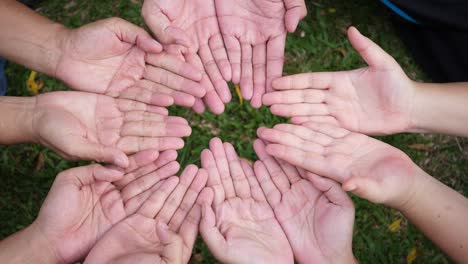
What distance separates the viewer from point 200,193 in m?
2.63

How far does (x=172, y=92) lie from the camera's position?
2803mm

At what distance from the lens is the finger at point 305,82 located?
2.77 metres

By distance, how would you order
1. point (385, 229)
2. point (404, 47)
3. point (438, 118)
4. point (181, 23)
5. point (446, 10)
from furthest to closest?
point (404, 47) → point (385, 229) → point (446, 10) → point (181, 23) → point (438, 118)

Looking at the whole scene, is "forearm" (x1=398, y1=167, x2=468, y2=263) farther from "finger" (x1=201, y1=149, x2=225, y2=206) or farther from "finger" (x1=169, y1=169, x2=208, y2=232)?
"finger" (x1=169, y1=169, x2=208, y2=232)

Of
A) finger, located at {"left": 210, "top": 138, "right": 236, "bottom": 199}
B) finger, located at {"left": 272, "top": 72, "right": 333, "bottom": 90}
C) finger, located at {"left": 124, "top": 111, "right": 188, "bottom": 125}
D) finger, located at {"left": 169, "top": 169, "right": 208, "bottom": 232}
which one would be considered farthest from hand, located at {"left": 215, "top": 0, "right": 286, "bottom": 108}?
finger, located at {"left": 169, "top": 169, "right": 208, "bottom": 232}

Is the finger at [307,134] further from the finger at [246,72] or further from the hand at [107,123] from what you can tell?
the hand at [107,123]

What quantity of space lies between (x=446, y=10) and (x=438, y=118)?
94 cm

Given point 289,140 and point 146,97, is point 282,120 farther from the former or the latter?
point 146,97

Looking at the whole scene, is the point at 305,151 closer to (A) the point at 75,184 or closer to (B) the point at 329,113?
(B) the point at 329,113

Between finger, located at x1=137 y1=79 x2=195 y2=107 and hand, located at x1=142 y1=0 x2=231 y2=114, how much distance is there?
108 millimetres

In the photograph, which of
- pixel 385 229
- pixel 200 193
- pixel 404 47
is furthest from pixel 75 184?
pixel 404 47

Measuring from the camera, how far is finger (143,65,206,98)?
2.76 m

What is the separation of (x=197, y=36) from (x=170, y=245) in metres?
1.40

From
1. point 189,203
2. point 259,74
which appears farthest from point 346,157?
point 189,203
